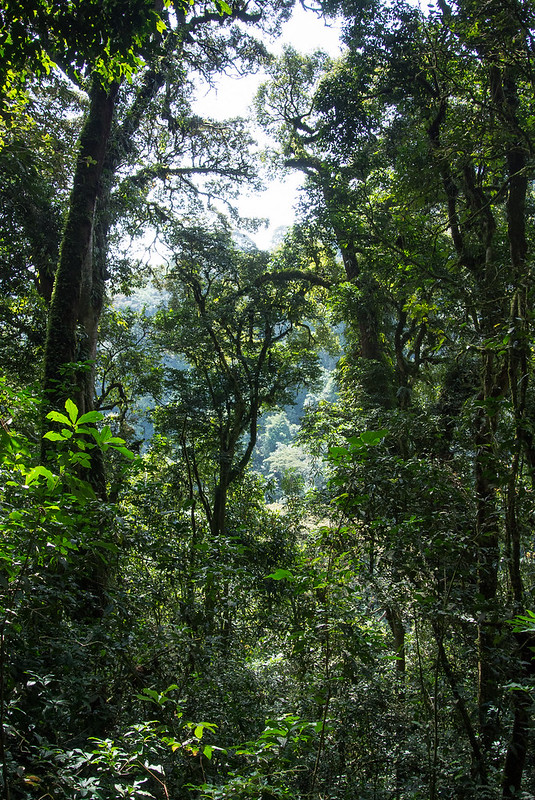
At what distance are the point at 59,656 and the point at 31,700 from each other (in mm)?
191

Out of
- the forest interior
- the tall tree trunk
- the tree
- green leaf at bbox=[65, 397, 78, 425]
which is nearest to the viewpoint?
green leaf at bbox=[65, 397, 78, 425]

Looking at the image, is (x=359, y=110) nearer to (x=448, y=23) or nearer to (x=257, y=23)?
(x=448, y=23)

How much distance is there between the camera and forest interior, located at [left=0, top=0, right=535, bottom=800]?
208cm

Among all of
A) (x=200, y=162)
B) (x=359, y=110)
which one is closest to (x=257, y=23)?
(x=200, y=162)

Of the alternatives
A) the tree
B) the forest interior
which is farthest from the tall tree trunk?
the tree

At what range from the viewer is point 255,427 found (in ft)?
36.2

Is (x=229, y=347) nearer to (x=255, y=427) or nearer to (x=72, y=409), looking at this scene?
(x=255, y=427)

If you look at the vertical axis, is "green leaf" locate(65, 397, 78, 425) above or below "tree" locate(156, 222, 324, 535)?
below

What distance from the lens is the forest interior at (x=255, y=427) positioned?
208 centimetres

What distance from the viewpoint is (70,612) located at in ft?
8.94

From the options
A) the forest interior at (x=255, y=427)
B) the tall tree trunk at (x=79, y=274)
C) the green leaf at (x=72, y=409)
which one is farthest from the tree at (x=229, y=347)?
the green leaf at (x=72, y=409)

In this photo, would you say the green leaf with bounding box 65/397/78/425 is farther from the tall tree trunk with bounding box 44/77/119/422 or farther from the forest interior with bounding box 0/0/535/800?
the tall tree trunk with bounding box 44/77/119/422

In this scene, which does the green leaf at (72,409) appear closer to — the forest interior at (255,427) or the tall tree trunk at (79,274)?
the forest interior at (255,427)

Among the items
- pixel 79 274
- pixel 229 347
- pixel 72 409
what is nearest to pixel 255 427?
pixel 229 347
